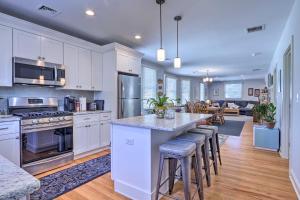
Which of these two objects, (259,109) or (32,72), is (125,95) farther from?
(259,109)

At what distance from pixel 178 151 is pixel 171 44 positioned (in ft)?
11.0

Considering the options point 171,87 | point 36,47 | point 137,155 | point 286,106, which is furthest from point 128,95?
point 171,87

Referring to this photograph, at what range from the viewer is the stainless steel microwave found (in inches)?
109

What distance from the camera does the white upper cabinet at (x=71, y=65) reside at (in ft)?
11.3

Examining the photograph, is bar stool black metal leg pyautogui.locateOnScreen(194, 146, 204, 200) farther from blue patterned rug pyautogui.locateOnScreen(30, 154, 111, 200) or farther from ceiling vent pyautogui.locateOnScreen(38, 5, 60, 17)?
ceiling vent pyautogui.locateOnScreen(38, 5, 60, 17)

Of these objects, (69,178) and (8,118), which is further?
(69,178)

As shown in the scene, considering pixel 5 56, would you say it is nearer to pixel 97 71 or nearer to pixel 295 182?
pixel 97 71

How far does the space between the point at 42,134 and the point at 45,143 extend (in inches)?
6.5

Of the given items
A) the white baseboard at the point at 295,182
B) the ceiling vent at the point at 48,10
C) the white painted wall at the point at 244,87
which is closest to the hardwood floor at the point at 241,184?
the white baseboard at the point at 295,182

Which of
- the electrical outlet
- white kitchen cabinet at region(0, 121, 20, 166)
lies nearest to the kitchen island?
the electrical outlet

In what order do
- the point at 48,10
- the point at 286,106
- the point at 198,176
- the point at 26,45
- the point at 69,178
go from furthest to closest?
the point at 286,106 → the point at 26,45 → the point at 48,10 → the point at 69,178 → the point at 198,176

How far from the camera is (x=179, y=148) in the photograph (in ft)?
5.98

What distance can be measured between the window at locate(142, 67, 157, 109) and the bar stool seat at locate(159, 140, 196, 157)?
4.42m

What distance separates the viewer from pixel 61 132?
3.19m
